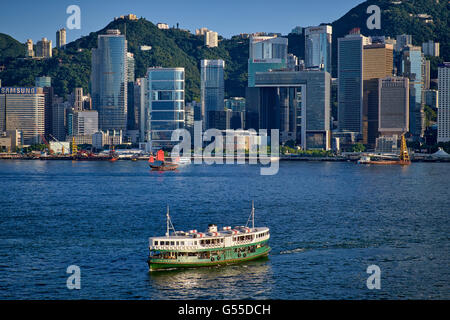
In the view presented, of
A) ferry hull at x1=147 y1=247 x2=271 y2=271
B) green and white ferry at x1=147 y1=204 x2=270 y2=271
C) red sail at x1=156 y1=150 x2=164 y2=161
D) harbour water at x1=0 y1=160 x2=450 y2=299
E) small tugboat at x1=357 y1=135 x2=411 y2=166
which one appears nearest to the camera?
harbour water at x1=0 y1=160 x2=450 y2=299

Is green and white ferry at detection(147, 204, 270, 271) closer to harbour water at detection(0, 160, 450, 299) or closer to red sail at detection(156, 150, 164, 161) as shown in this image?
harbour water at detection(0, 160, 450, 299)

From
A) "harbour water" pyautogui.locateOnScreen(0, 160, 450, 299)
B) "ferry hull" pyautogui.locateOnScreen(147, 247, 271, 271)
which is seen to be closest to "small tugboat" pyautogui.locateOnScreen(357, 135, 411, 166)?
"harbour water" pyautogui.locateOnScreen(0, 160, 450, 299)

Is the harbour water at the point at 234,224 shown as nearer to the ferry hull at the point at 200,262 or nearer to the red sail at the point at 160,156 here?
the ferry hull at the point at 200,262

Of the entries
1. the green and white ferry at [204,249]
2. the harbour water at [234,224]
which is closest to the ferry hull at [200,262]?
the green and white ferry at [204,249]

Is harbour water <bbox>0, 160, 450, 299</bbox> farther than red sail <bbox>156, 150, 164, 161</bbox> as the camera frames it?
No
